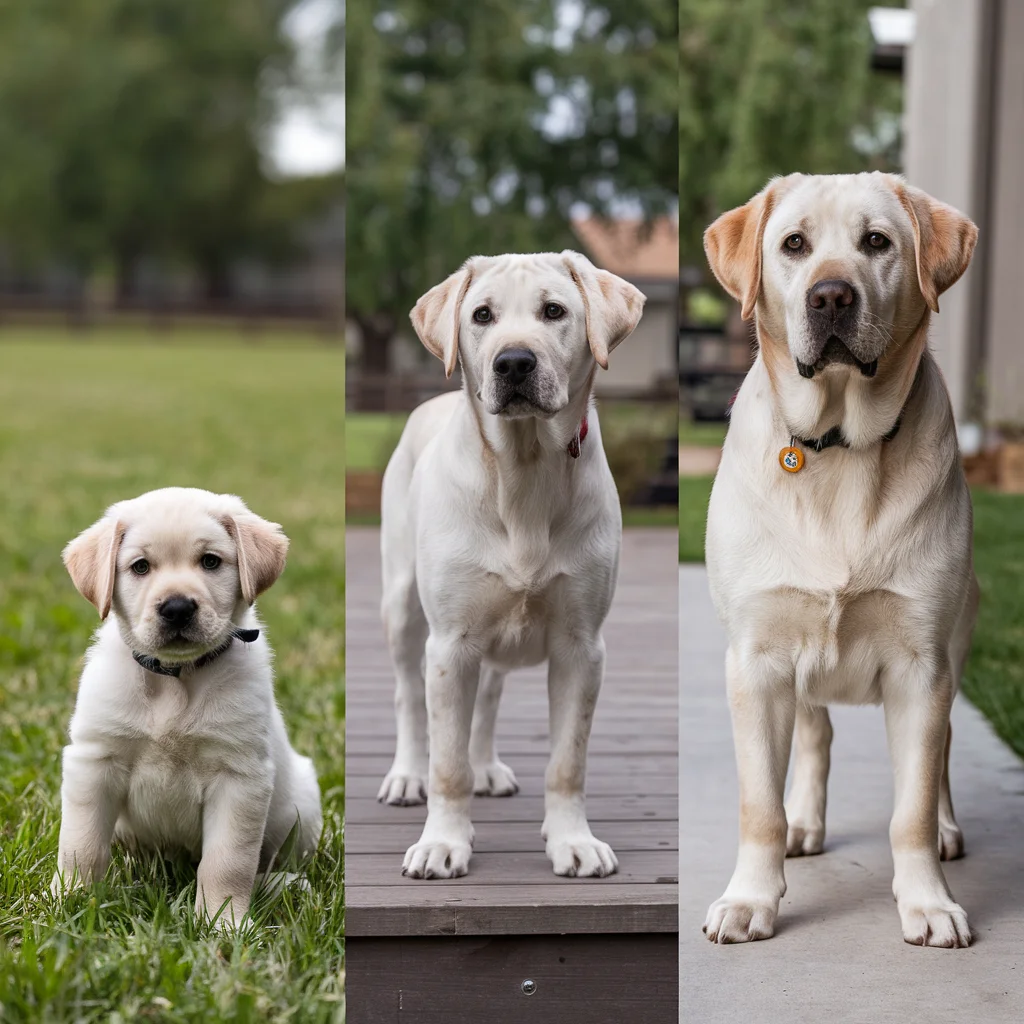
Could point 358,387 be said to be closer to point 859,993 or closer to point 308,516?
point 859,993

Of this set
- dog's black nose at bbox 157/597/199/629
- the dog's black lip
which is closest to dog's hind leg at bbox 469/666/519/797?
dog's black nose at bbox 157/597/199/629

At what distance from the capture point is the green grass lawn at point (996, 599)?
465cm

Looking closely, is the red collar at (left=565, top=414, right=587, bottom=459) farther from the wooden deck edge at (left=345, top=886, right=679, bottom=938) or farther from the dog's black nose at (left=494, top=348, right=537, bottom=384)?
the wooden deck edge at (left=345, top=886, right=679, bottom=938)

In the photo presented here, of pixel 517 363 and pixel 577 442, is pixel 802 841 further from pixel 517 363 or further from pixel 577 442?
pixel 517 363

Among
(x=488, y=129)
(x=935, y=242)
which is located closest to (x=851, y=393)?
(x=935, y=242)

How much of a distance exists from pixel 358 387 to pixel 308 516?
569cm

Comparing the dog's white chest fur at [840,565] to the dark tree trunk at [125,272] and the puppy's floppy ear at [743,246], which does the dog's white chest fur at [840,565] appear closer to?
the puppy's floppy ear at [743,246]

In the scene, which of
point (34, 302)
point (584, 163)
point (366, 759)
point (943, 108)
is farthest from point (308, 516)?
point (34, 302)

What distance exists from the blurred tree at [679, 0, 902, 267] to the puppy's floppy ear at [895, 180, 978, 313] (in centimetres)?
1359

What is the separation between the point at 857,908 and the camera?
3.35m

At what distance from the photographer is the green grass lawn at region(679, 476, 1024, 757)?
4648 mm

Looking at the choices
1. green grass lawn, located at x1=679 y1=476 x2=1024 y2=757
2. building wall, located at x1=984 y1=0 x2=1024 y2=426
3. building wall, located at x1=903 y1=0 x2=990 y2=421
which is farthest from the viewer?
building wall, located at x1=903 y1=0 x2=990 y2=421

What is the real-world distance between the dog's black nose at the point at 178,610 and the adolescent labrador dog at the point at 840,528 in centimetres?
115

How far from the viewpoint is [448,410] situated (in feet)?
10.6
